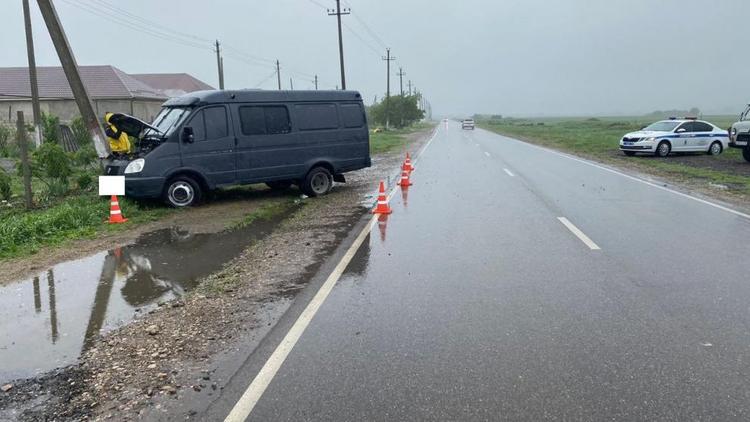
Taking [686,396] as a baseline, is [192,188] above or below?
above

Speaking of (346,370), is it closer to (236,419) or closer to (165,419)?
(236,419)

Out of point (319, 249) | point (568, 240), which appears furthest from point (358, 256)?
point (568, 240)

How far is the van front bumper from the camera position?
36.9ft

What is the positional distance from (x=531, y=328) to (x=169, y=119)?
965 cm

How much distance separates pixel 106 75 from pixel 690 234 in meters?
44.0

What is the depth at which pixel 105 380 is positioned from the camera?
416 cm

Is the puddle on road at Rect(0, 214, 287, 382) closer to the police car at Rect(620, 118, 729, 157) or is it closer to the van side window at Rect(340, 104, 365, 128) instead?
the van side window at Rect(340, 104, 365, 128)

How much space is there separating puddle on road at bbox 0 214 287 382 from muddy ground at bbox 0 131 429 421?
228mm

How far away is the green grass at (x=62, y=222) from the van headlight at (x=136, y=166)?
75 centimetres

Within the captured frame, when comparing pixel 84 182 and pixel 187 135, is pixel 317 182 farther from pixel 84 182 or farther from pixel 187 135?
pixel 84 182

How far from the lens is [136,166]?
444 inches

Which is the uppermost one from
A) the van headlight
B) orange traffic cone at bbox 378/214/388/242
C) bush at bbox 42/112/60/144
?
bush at bbox 42/112/60/144

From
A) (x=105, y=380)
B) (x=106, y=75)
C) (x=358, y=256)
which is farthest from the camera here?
(x=106, y=75)

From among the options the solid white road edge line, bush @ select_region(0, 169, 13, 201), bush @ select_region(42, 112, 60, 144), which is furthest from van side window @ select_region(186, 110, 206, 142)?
bush @ select_region(42, 112, 60, 144)
